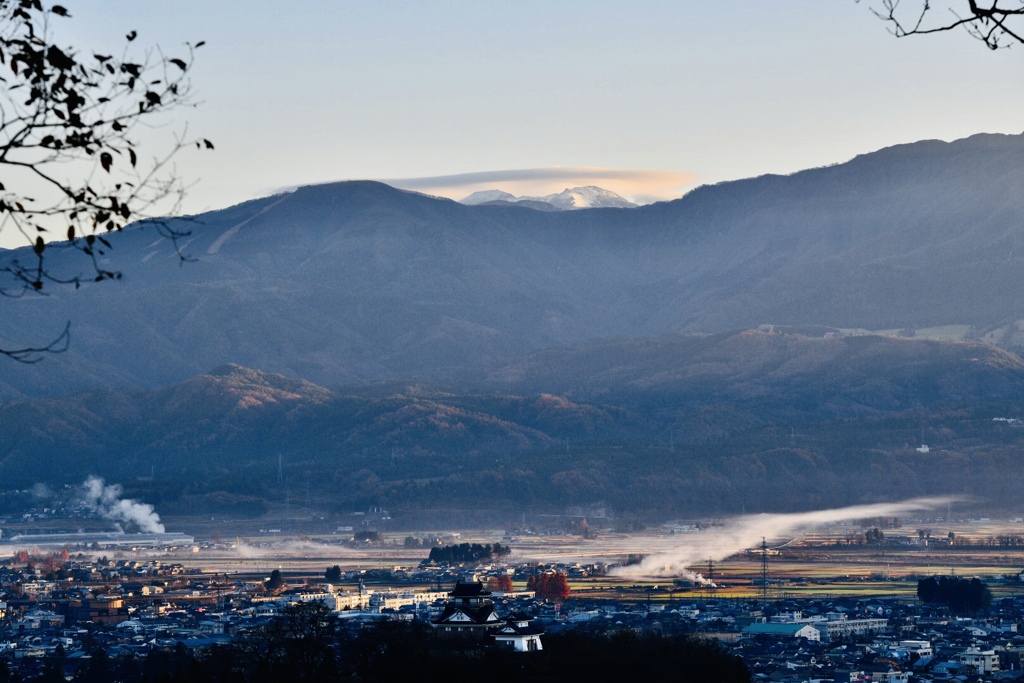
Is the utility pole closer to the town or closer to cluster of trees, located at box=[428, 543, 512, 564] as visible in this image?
the town

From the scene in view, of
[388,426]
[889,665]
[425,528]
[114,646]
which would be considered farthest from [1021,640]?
[388,426]

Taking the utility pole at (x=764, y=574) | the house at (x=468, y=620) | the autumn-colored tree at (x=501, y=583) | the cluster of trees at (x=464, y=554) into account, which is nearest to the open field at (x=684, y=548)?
the utility pole at (x=764, y=574)

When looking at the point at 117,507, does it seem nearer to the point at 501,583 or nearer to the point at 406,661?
the point at 501,583

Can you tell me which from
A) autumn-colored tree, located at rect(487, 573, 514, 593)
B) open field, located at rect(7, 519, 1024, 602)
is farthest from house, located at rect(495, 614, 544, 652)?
open field, located at rect(7, 519, 1024, 602)

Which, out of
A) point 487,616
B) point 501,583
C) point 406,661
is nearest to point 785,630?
point 501,583

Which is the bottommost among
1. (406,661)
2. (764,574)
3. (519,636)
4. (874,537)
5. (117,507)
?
(406,661)

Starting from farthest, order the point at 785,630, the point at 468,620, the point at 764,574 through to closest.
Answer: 1. the point at 764,574
2. the point at 785,630
3. the point at 468,620

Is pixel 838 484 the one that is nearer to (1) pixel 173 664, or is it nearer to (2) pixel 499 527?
(2) pixel 499 527

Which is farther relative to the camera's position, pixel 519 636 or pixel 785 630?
pixel 785 630
